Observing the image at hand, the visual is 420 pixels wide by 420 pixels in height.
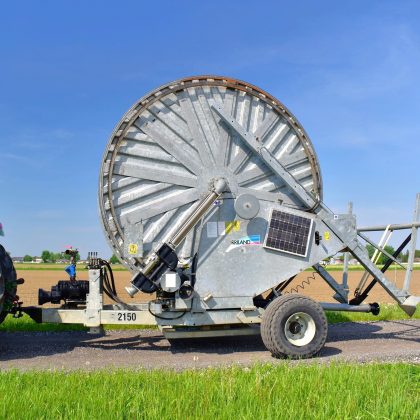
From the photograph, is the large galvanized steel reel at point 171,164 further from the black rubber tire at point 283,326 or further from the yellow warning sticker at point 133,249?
the black rubber tire at point 283,326

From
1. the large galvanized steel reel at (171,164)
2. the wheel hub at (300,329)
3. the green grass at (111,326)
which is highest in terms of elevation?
the large galvanized steel reel at (171,164)

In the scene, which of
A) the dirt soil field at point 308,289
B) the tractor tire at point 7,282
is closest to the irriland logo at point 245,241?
the dirt soil field at point 308,289

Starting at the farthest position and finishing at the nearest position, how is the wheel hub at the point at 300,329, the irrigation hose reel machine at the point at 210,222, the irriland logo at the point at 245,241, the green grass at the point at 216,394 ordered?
1. the irriland logo at the point at 245,241
2. the irrigation hose reel machine at the point at 210,222
3. the wheel hub at the point at 300,329
4. the green grass at the point at 216,394

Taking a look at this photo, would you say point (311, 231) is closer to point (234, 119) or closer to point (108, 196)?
point (234, 119)

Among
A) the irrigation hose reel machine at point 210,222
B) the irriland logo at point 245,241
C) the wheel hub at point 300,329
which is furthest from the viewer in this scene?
the irriland logo at point 245,241

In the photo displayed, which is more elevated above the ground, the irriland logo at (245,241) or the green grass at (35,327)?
the irriland logo at (245,241)

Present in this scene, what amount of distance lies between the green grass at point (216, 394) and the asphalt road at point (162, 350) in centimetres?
144

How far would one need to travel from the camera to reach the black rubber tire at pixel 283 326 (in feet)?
25.3

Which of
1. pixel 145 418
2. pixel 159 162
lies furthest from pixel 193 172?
pixel 145 418

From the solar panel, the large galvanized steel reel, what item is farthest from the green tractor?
the solar panel

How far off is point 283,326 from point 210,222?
194 centimetres

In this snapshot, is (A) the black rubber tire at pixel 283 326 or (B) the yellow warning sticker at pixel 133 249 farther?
(B) the yellow warning sticker at pixel 133 249

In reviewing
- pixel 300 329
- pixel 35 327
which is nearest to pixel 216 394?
pixel 300 329

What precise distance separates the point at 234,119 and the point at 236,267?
241 cm
